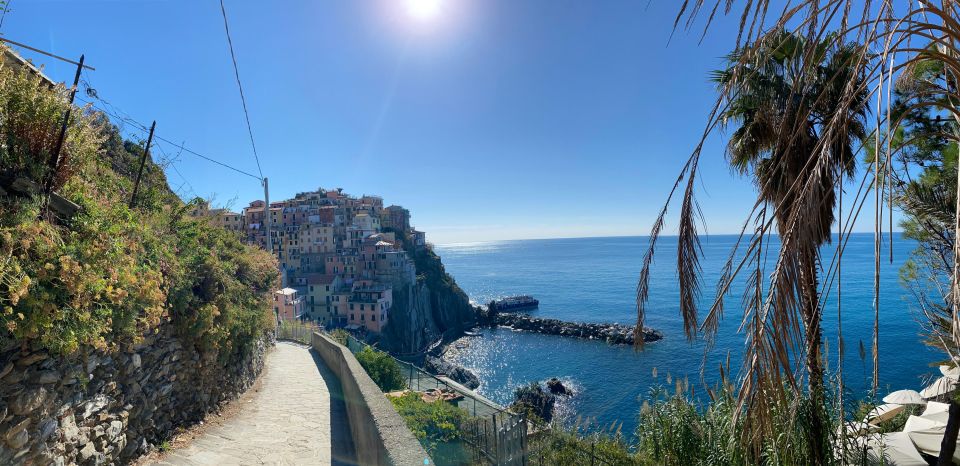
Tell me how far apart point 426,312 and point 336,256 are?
16939mm

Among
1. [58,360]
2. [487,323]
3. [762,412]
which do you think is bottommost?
[487,323]

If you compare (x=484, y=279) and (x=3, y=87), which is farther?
(x=484, y=279)

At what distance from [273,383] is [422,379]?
342cm

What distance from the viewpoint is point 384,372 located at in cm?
1053

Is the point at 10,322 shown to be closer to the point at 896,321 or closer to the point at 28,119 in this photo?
the point at 28,119

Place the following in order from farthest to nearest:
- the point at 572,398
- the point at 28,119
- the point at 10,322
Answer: the point at 572,398 < the point at 28,119 < the point at 10,322

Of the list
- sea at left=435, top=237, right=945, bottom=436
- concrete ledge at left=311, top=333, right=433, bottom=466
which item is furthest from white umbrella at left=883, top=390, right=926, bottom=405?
concrete ledge at left=311, top=333, right=433, bottom=466

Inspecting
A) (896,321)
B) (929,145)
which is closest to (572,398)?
(929,145)

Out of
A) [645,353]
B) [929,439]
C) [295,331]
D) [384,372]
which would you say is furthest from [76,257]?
[645,353]

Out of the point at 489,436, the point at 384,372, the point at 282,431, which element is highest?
the point at 489,436

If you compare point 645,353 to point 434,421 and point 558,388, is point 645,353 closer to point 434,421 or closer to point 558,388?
point 558,388

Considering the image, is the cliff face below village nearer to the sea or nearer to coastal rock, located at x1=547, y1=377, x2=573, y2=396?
the sea

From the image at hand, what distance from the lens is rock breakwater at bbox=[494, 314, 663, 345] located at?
5000 cm

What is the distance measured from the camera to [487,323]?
7094 centimetres
